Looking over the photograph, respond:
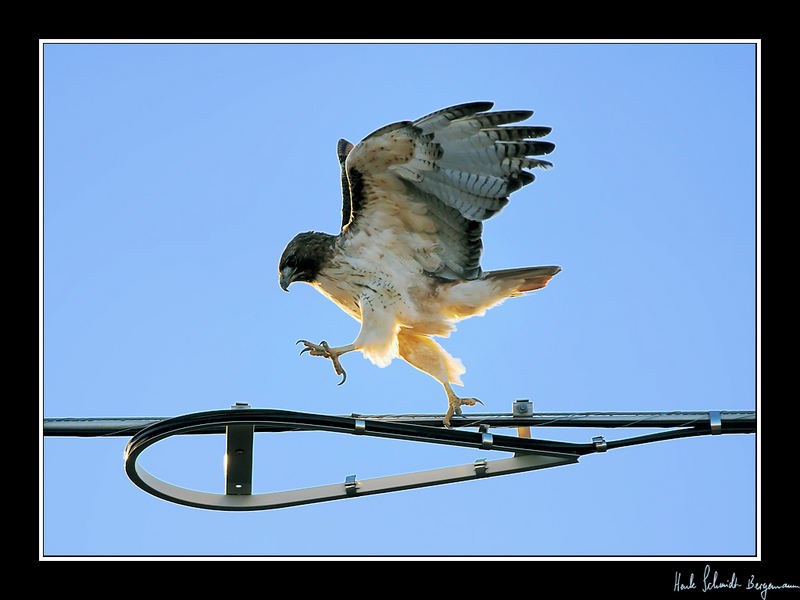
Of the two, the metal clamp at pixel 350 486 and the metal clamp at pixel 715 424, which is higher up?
the metal clamp at pixel 715 424

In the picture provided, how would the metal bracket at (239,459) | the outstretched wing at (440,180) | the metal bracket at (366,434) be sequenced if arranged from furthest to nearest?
the outstretched wing at (440,180) → the metal bracket at (239,459) → the metal bracket at (366,434)

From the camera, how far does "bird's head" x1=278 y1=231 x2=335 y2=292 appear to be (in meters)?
7.98

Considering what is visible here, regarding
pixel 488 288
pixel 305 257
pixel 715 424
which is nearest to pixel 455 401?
pixel 488 288

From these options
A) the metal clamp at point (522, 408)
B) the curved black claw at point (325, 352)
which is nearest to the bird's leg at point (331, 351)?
the curved black claw at point (325, 352)

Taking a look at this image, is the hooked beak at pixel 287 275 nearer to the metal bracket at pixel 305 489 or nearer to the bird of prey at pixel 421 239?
the bird of prey at pixel 421 239

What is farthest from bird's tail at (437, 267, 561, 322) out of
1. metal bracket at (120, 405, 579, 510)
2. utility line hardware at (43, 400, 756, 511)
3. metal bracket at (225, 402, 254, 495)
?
metal bracket at (225, 402, 254, 495)

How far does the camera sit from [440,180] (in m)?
7.75

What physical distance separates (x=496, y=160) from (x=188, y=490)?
3.06 metres

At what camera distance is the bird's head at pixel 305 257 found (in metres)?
7.98

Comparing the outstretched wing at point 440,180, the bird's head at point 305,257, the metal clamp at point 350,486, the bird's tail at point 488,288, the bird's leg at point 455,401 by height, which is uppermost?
the outstretched wing at point 440,180

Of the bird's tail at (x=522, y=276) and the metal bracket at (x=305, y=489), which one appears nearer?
the metal bracket at (x=305, y=489)

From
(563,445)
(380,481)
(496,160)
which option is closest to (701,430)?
(563,445)

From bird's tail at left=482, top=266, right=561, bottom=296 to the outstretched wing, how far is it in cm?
15

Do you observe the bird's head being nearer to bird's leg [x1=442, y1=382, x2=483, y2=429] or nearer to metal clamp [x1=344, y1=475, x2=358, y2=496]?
bird's leg [x1=442, y1=382, x2=483, y2=429]
